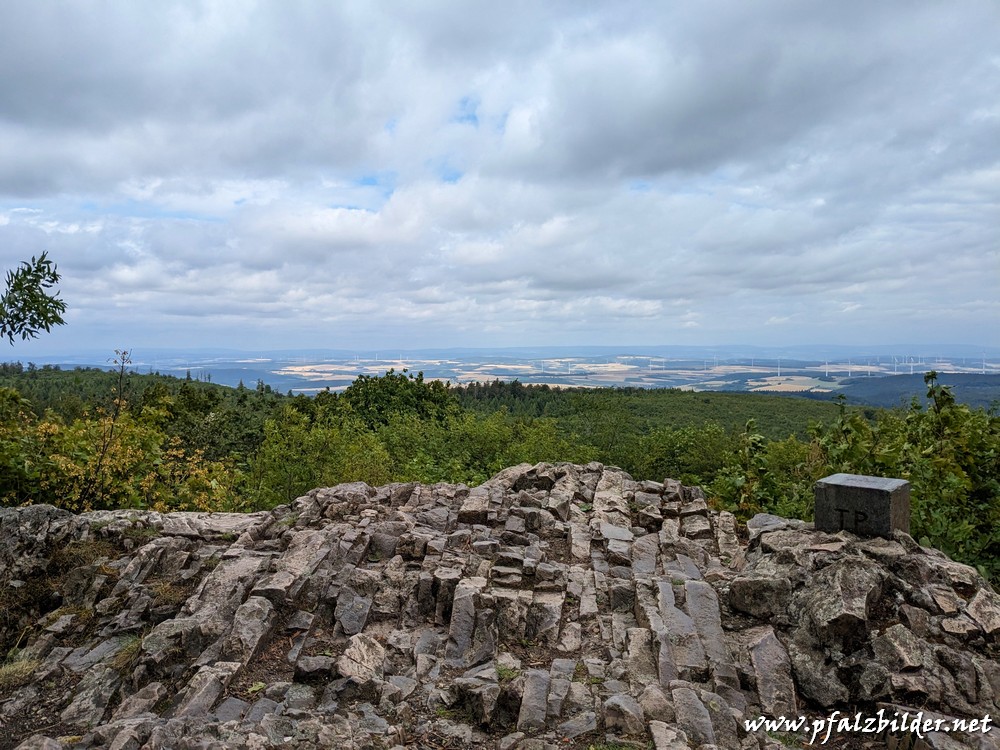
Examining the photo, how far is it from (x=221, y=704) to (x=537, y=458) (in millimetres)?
17029

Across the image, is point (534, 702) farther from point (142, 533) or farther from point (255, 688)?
point (142, 533)

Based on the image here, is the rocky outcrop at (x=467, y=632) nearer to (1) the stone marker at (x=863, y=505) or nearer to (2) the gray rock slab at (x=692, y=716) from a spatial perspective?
(2) the gray rock slab at (x=692, y=716)

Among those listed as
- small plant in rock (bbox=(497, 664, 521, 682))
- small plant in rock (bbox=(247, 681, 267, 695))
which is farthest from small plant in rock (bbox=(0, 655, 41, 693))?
small plant in rock (bbox=(497, 664, 521, 682))

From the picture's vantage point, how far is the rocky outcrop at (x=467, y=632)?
261 inches

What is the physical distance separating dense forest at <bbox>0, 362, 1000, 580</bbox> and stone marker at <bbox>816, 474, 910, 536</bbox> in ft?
6.24

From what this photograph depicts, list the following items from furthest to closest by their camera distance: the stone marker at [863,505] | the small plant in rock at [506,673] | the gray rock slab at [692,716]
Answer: the stone marker at [863,505] → the small plant in rock at [506,673] → the gray rock slab at [692,716]

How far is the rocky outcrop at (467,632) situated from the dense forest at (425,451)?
2.47m

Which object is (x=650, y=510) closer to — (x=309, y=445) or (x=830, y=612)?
(x=830, y=612)

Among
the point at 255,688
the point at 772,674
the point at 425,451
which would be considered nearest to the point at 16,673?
the point at 255,688

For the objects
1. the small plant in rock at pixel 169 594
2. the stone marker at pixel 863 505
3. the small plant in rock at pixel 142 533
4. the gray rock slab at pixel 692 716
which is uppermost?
the stone marker at pixel 863 505

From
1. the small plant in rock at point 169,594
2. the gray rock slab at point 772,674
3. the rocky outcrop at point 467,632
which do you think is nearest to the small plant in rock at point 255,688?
the rocky outcrop at point 467,632

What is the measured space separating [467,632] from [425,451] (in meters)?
16.3

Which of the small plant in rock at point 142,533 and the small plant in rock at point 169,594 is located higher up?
the small plant in rock at point 142,533

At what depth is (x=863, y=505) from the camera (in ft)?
31.0
